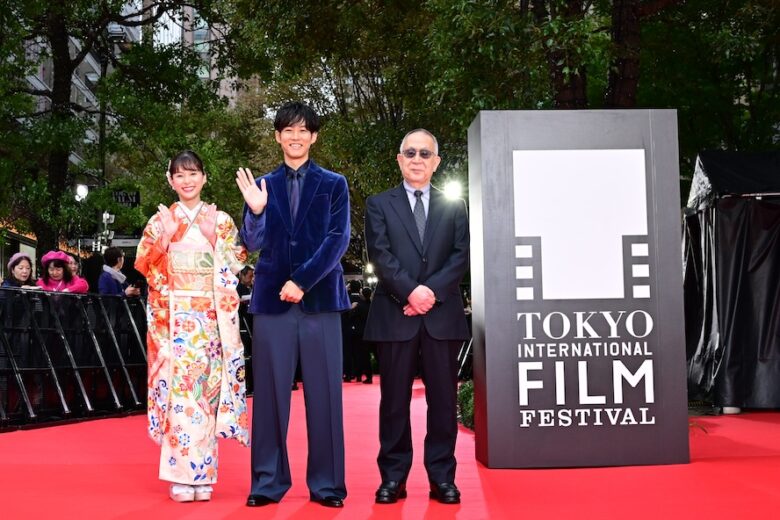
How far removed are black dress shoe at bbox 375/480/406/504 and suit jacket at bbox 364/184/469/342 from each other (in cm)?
78

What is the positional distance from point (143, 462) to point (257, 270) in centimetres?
259

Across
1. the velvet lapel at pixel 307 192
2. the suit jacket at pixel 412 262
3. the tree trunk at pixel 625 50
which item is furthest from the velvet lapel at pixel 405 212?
the tree trunk at pixel 625 50

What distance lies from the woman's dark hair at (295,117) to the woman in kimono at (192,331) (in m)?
0.56

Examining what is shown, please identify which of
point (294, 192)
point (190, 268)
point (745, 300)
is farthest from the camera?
point (745, 300)

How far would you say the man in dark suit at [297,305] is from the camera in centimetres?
597

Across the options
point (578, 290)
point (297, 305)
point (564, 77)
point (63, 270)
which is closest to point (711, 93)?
point (564, 77)

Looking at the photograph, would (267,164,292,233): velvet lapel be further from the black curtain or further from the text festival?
the black curtain

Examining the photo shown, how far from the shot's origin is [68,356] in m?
11.8

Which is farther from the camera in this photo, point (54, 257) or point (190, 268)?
point (54, 257)

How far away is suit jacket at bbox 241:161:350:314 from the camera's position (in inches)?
237

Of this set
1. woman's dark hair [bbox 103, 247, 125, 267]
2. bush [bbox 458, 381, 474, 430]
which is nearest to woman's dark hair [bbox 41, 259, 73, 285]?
woman's dark hair [bbox 103, 247, 125, 267]

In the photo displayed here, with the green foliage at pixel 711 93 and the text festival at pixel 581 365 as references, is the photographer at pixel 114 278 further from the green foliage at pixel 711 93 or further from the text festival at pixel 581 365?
the green foliage at pixel 711 93

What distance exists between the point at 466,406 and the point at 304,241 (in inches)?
204

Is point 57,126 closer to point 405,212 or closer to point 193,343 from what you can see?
point 193,343
